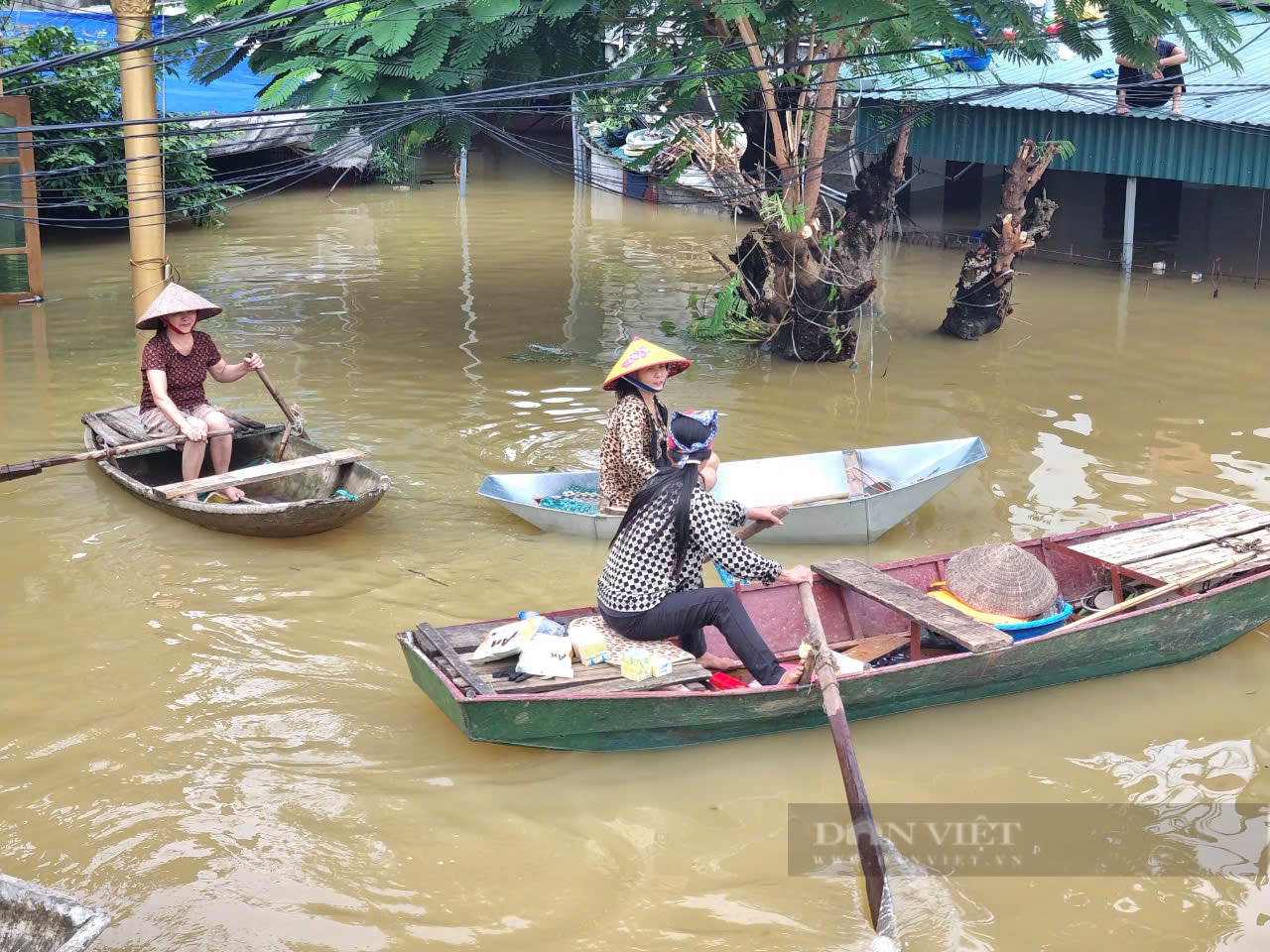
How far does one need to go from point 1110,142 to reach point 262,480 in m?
12.0

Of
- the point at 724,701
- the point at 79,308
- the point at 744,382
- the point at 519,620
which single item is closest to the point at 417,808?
the point at 519,620

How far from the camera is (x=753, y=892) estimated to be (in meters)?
4.93

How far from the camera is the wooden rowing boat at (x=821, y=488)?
314 inches

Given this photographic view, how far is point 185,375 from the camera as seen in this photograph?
8.55 metres

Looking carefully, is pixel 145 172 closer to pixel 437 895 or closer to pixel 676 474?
pixel 676 474

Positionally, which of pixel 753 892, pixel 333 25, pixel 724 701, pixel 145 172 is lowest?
pixel 753 892

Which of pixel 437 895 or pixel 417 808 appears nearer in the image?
pixel 437 895

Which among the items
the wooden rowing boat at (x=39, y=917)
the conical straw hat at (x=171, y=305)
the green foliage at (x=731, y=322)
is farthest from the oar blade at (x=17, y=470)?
the green foliage at (x=731, y=322)

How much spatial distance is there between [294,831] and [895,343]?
9.92 m

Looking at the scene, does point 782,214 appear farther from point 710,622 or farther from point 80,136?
point 80,136

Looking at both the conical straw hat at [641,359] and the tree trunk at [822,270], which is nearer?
the conical straw hat at [641,359]

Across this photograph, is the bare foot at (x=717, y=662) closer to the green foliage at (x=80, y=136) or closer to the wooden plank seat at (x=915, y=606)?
the wooden plank seat at (x=915, y=606)

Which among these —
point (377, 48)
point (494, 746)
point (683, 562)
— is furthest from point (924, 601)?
point (377, 48)

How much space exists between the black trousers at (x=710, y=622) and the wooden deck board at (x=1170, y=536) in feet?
7.44
